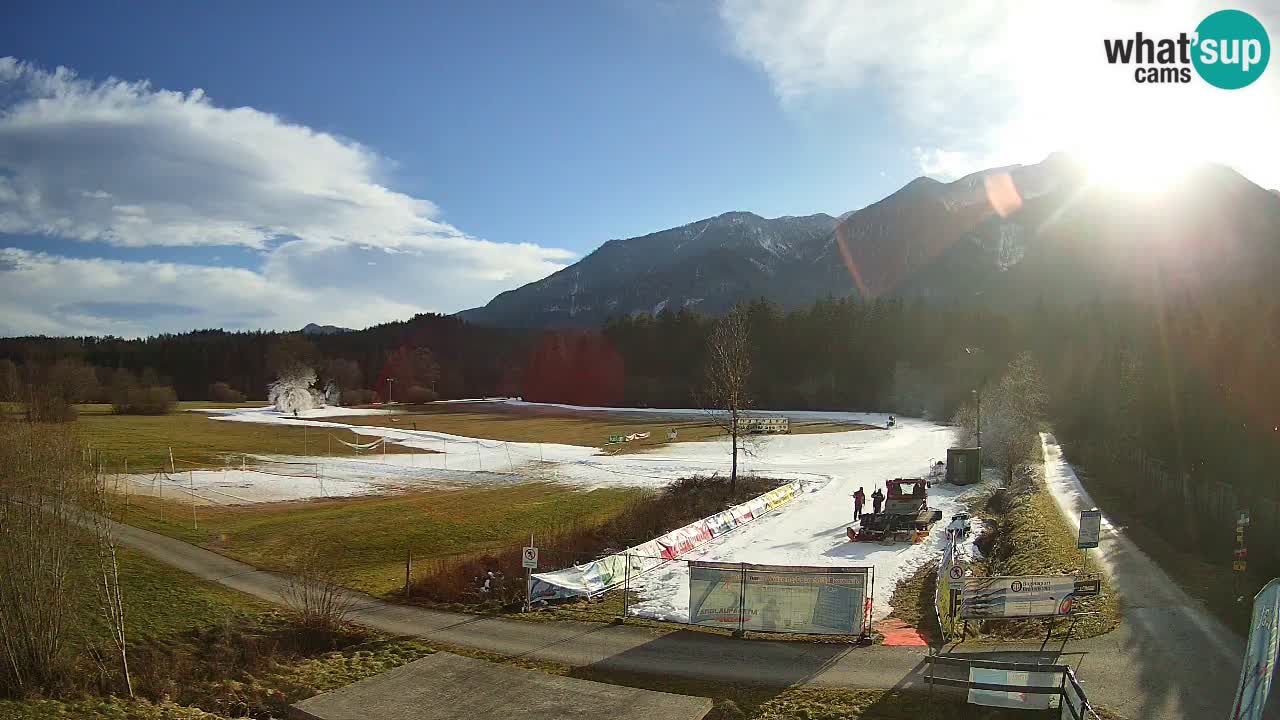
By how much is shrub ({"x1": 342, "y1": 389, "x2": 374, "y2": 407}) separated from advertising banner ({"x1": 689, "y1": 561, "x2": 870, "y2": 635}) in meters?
153

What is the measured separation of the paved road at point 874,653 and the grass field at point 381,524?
20.4 feet

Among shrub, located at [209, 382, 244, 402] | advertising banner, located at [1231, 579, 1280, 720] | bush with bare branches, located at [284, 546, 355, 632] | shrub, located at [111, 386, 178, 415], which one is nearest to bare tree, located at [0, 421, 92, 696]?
bush with bare branches, located at [284, 546, 355, 632]

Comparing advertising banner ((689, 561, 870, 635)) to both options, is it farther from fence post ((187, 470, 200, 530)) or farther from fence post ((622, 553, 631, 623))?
fence post ((187, 470, 200, 530))

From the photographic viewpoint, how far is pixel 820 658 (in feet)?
52.9

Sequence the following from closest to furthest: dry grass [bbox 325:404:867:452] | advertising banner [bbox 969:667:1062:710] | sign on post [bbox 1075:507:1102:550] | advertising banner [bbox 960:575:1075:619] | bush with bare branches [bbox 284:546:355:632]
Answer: advertising banner [bbox 969:667:1062:710] → advertising banner [bbox 960:575:1075:619] → bush with bare branches [bbox 284:546:355:632] → sign on post [bbox 1075:507:1102:550] → dry grass [bbox 325:404:867:452]

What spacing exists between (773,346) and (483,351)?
91948mm

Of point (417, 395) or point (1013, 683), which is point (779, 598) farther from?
point (417, 395)

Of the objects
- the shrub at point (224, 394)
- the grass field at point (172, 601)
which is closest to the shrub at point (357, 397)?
the shrub at point (224, 394)

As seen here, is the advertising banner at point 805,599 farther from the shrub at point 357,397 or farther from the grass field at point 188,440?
the shrub at point 357,397

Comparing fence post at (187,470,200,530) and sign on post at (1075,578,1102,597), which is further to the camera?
fence post at (187,470,200,530)

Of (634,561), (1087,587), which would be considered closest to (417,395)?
(634,561)

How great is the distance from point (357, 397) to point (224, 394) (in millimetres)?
28325

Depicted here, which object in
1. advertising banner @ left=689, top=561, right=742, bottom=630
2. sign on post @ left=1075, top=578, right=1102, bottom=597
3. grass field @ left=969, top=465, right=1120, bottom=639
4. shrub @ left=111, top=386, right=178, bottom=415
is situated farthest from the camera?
shrub @ left=111, top=386, right=178, bottom=415

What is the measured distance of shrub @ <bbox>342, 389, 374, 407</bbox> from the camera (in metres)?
157
